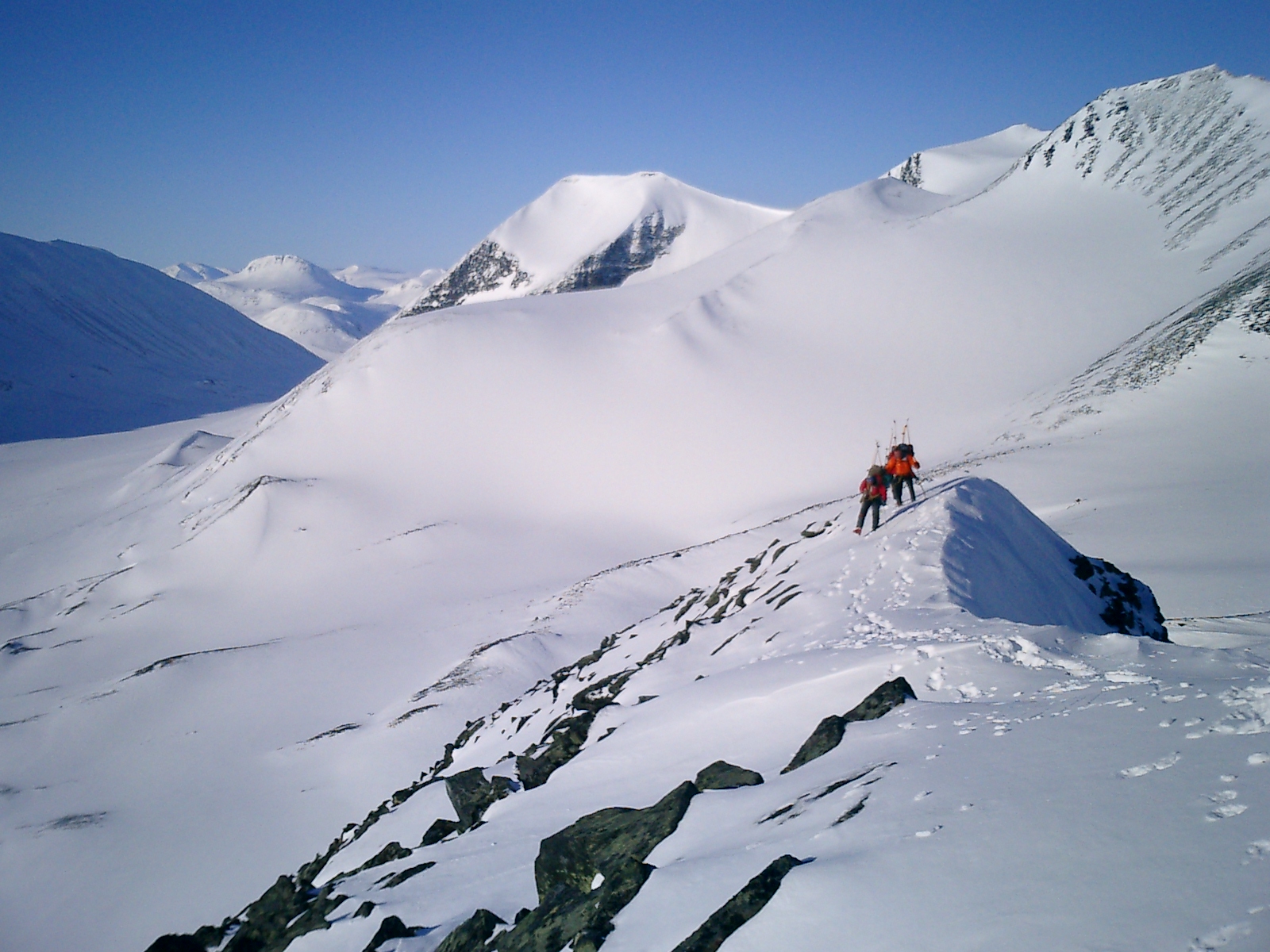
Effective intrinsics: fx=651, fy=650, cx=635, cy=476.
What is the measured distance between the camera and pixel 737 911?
4203 millimetres

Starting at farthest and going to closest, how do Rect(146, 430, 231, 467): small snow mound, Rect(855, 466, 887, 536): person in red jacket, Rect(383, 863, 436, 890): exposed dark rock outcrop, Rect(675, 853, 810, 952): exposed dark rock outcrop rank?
Rect(146, 430, 231, 467): small snow mound
Rect(855, 466, 887, 536): person in red jacket
Rect(383, 863, 436, 890): exposed dark rock outcrop
Rect(675, 853, 810, 952): exposed dark rock outcrop

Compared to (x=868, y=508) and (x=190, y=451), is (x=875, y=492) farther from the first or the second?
(x=190, y=451)

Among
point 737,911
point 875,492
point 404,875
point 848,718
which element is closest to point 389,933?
point 404,875

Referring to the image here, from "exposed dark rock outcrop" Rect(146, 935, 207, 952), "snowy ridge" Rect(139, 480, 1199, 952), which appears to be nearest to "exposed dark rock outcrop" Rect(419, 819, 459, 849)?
"snowy ridge" Rect(139, 480, 1199, 952)

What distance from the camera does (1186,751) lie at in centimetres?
446

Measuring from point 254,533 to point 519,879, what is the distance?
39719 millimetres

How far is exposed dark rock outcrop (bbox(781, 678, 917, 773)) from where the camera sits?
22.4 ft

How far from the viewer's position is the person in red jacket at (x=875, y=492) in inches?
547

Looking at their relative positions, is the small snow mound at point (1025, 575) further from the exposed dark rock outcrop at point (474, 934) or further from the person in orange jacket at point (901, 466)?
the exposed dark rock outcrop at point (474, 934)

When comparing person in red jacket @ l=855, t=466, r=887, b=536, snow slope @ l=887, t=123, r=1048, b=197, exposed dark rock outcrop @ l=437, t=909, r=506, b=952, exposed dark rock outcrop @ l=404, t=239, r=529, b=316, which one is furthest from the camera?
exposed dark rock outcrop @ l=404, t=239, r=529, b=316

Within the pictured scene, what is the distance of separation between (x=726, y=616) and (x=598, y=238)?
12991 cm

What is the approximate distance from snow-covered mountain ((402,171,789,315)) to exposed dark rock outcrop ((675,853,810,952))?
123829mm

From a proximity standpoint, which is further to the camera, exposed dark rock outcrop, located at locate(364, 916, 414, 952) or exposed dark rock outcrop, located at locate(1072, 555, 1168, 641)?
exposed dark rock outcrop, located at locate(1072, 555, 1168, 641)

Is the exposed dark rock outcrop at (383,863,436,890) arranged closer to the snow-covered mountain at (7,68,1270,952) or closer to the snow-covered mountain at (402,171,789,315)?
the snow-covered mountain at (7,68,1270,952)
